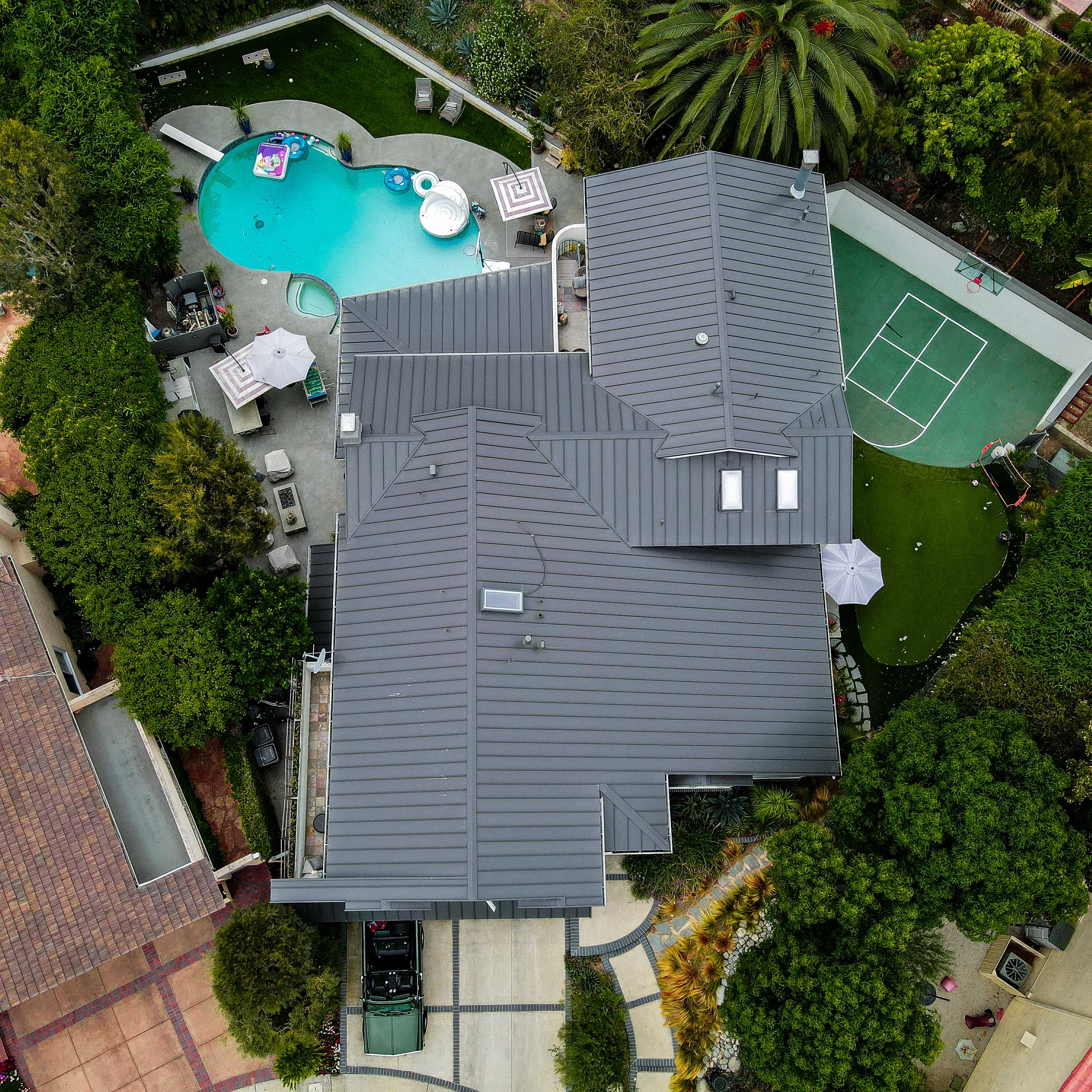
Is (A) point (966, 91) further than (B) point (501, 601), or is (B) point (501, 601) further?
(A) point (966, 91)

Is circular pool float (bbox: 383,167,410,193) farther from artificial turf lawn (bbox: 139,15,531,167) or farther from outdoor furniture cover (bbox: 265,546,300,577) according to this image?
outdoor furniture cover (bbox: 265,546,300,577)

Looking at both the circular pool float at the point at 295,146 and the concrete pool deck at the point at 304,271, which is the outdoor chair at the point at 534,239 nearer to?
the concrete pool deck at the point at 304,271

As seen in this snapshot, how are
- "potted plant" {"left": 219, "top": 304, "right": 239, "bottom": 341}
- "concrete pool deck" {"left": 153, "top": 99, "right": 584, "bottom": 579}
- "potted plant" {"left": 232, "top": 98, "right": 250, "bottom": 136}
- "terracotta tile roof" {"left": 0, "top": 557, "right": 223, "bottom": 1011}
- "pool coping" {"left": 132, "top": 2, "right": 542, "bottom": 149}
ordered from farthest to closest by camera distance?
"pool coping" {"left": 132, "top": 2, "right": 542, "bottom": 149} → "potted plant" {"left": 232, "top": 98, "right": 250, "bottom": 136} → "potted plant" {"left": 219, "top": 304, "right": 239, "bottom": 341} → "concrete pool deck" {"left": 153, "top": 99, "right": 584, "bottom": 579} → "terracotta tile roof" {"left": 0, "top": 557, "right": 223, "bottom": 1011}

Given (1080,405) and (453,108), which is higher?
(453,108)

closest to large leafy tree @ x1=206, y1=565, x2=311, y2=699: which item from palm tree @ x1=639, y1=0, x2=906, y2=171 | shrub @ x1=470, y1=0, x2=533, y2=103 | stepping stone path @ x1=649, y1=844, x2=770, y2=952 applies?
stepping stone path @ x1=649, y1=844, x2=770, y2=952

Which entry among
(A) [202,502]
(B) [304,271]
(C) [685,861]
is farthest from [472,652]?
(B) [304,271]

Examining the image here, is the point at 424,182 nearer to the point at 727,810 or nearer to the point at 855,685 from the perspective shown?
the point at 855,685
